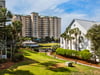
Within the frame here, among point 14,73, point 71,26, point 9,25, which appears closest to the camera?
point 14,73

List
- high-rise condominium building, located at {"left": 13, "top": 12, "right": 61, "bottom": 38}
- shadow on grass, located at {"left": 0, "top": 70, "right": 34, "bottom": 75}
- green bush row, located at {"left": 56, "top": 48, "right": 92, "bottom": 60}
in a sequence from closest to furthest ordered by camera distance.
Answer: shadow on grass, located at {"left": 0, "top": 70, "right": 34, "bottom": 75}
green bush row, located at {"left": 56, "top": 48, "right": 92, "bottom": 60}
high-rise condominium building, located at {"left": 13, "top": 12, "right": 61, "bottom": 38}

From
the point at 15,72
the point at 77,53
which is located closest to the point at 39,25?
the point at 77,53

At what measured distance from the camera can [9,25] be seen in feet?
76.6

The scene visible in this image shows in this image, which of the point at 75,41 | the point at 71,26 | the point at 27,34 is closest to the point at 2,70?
the point at 75,41

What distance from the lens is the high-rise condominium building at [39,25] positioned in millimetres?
116625

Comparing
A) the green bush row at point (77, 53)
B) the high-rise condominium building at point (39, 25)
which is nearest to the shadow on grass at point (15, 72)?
the green bush row at point (77, 53)

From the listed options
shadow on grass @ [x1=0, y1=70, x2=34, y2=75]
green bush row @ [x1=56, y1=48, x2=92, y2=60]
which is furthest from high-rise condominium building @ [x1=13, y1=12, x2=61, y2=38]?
shadow on grass @ [x1=0, y1=70, x2=34, y2=75]

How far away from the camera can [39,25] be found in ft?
398

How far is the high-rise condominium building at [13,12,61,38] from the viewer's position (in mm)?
116625

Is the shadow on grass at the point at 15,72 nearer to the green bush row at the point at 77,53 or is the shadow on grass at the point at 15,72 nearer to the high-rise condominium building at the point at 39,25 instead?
the green bush row at the point at 77,53

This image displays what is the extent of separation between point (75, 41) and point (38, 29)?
3366 inches

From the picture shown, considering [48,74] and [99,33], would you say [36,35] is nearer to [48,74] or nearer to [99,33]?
[99,33]

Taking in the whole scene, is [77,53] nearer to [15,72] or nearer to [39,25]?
[15,72]

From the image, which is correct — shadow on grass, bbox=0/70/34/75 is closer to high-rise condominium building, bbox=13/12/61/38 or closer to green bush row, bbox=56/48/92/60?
green bush row, bbox=56/48/92/60
